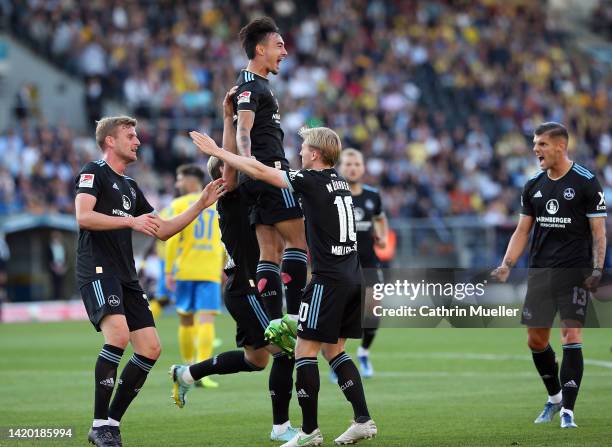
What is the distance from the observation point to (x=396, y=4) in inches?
1620

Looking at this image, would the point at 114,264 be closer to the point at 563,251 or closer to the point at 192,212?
the point at 192,212

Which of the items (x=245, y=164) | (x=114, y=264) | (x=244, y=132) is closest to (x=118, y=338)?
(x=114, y=264)

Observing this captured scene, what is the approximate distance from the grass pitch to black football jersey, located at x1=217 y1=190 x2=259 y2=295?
1312mm

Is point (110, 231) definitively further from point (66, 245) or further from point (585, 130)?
point (585, 130)

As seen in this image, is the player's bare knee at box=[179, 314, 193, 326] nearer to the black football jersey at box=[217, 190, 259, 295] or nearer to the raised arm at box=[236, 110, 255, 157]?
Answer: the black football jersey at box=[217, 190, 259, 295]

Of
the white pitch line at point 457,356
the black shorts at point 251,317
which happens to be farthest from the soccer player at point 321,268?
the white pitch line at point 457,356

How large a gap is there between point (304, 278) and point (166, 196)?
65.0 feet

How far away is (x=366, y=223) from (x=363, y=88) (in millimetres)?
21583

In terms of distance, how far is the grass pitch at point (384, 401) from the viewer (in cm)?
998

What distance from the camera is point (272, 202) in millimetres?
10070

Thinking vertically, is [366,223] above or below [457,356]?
above

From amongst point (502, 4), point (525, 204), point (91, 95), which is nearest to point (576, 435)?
point (525, 204)

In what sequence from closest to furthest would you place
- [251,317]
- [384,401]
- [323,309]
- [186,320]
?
[323,309], [251,317], [384,401], [186,320]

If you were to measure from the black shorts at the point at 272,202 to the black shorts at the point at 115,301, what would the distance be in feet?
4.11
